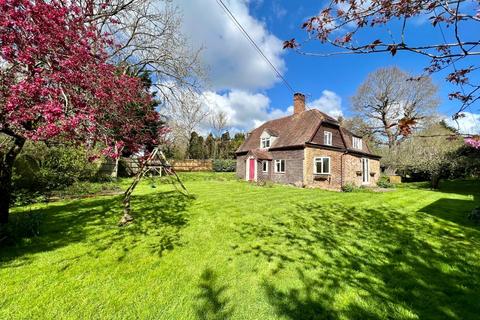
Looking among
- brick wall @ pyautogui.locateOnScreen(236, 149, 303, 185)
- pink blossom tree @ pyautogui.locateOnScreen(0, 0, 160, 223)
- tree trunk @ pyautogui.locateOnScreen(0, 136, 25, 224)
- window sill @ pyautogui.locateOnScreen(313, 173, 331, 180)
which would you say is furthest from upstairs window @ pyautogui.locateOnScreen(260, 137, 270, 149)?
tree trunk @ pyautogui.locateOnScreen(0, 136, 25, 224)

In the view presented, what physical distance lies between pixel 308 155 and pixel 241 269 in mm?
15290

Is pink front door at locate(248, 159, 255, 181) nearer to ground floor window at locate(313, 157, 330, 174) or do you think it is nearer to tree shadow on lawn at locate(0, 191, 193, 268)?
ground floor window at locate(313, 157, 330, 174)

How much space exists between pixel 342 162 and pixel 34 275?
2034cm

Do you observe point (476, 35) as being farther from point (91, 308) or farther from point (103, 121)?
point (103, 121)

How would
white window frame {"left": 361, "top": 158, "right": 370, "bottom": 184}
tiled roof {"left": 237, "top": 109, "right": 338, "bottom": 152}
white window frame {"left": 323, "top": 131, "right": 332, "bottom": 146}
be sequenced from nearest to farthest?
tiled roof {"left": 237, "top": 109, "right": 338, "bottom": 152}
white window frame {"left": 323, "top": 131, "right": 332, "bottom": 146}
white window frame {"left": 361, "top": 158, "right": 370, "bottom": 184}

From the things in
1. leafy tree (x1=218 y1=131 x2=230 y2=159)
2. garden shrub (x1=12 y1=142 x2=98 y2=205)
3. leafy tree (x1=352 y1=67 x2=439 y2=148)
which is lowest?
garden shrub (x1=12 y1=142 x2=98 y2=205)

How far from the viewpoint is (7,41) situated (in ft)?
14.1

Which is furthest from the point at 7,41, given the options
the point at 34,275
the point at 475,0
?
the point at 475,0

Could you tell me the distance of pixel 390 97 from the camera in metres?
30.7

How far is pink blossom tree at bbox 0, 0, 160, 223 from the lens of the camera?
14.1 feet

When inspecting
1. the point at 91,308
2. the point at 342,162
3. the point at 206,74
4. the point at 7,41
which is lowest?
the point at 91,308

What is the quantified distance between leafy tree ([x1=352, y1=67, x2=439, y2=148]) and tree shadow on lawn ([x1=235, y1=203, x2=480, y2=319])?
978 inches

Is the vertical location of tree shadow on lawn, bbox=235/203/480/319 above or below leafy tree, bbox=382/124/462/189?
below

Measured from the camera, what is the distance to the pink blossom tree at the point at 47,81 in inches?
169
